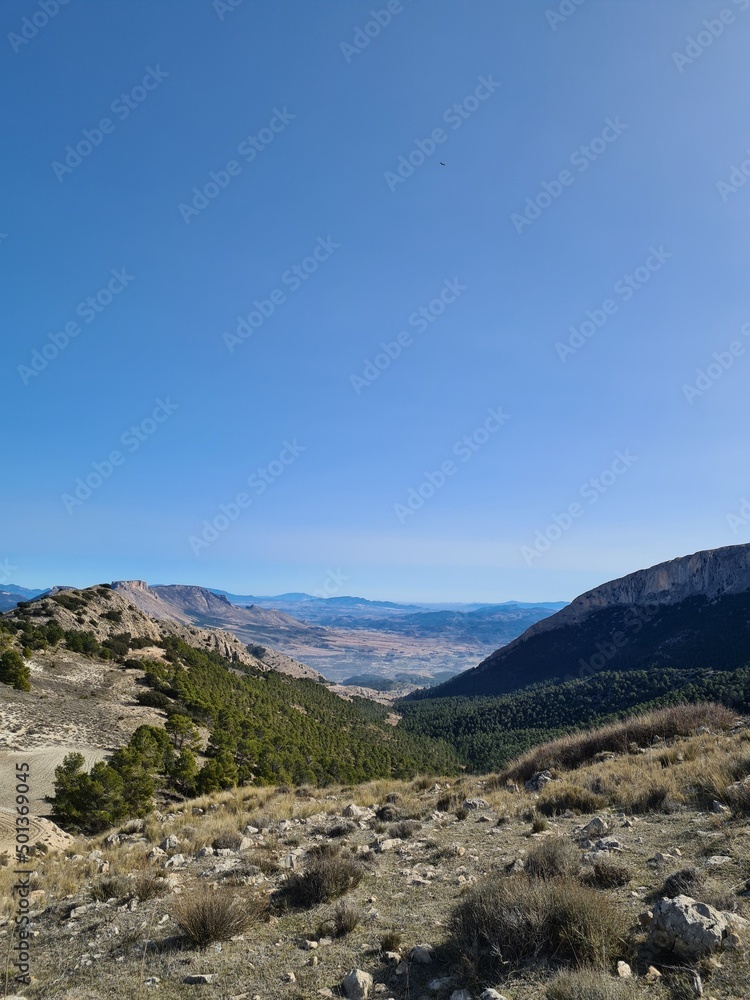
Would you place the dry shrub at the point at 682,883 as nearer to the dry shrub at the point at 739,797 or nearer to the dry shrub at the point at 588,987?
the dry shrub at the point at 588,987

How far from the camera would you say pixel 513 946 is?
4.93 meters

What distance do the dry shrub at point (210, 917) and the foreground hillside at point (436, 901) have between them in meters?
0.02

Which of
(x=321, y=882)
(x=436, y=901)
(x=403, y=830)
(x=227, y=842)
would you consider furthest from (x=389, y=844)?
(x=227, y=842)

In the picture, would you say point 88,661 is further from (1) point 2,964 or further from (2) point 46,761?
(1) point 2,964

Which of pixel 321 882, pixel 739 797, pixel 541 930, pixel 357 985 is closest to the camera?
pixel 357 985

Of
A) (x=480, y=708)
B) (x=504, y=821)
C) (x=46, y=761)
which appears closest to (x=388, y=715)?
(x=480, y=708)

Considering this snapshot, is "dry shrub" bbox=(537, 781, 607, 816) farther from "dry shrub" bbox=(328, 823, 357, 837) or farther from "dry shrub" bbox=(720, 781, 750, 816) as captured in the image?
"dry shrub" bbox=(328, 823, 357, 837)

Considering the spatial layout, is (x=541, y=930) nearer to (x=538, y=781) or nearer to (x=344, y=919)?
(x=344, y=919)

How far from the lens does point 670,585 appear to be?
16862 centimetres

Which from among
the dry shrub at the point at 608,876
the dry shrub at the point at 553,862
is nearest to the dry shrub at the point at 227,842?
the dry shrub at the point at 553,862

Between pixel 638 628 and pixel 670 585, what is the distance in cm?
2388

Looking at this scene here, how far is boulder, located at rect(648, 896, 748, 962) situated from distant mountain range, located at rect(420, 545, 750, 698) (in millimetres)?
125137

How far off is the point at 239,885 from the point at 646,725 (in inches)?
600

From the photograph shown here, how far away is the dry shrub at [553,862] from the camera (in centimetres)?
644
